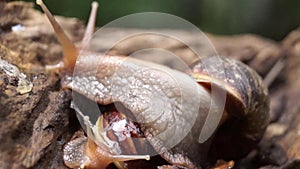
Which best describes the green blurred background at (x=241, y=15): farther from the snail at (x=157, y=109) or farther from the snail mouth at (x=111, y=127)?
the snail mouth at (x=111, y=127)

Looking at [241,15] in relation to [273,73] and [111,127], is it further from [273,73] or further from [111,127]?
[111,127]

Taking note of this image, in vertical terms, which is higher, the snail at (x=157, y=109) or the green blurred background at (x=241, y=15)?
the snail at (x=157, y=109)

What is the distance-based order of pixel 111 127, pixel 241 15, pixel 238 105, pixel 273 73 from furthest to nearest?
pixel 241 15 < pixel 273 73 < pixel 238 105 < pixel 111 127

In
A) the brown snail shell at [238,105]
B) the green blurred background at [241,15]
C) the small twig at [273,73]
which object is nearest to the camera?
the brown snail shell at [238,105]

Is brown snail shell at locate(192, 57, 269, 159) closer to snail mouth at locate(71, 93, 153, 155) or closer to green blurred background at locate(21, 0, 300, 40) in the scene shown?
snail mouth at locate(71, 93, 153, 155)

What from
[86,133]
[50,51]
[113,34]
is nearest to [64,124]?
[86,133]

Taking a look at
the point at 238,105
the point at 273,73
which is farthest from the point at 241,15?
the point at 238,105

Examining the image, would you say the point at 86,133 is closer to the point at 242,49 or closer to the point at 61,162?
the point at 61,162

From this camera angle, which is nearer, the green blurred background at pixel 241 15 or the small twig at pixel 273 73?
the small twig at pixel 273 73

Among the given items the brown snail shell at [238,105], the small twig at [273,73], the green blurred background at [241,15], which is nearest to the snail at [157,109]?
the brown snail shell at [238,105]

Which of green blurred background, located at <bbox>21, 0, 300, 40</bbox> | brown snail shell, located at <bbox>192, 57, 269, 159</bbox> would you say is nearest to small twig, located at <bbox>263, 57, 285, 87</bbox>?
brown snail shell, located at <bbox>192, 57, 269, 159</bbox>
